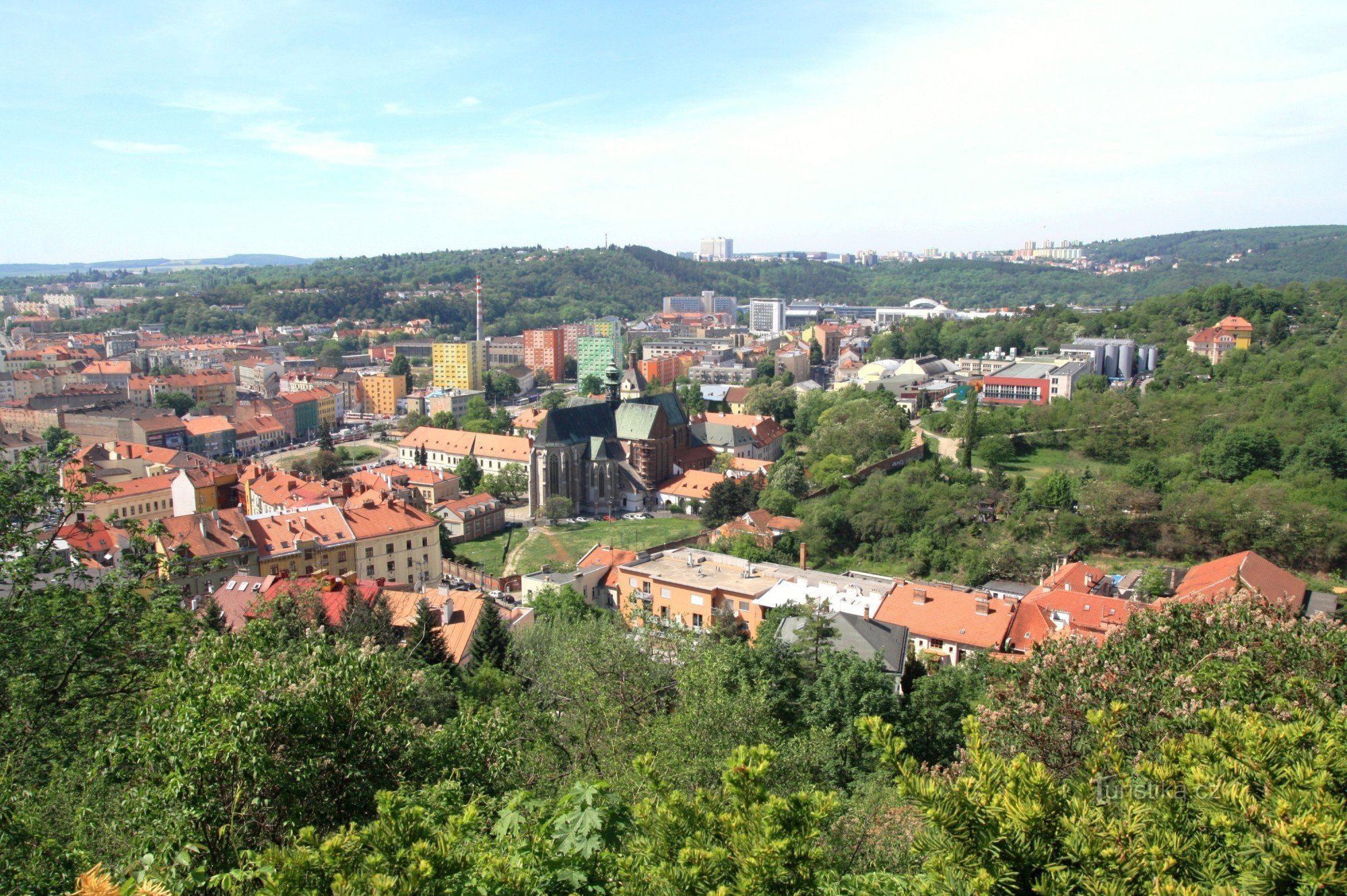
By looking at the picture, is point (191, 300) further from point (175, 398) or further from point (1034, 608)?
point (1034, 608)

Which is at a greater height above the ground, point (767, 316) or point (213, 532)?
point (767, 316)

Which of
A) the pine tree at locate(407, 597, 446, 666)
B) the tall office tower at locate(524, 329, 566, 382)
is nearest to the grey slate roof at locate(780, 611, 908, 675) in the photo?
the pine tree at locate(407, 597, 446, 666)

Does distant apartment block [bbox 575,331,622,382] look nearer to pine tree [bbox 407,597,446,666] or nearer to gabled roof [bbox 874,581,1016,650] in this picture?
gabled roof [bbox 874,581,1016,650]

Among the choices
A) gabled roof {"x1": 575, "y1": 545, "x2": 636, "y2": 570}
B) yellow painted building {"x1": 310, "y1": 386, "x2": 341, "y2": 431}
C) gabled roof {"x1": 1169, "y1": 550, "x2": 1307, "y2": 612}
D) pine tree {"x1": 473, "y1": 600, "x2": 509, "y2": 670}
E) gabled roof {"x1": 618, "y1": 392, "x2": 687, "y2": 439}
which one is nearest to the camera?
pine tree {"x1": 473, "y1": 600, "x2": 509, "y2": 670}

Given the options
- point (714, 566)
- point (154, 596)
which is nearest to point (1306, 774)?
point (154, 596)

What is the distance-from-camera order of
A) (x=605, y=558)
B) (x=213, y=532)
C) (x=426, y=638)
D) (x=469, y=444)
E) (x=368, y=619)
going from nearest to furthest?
(x=368, y=619), (x=426, y=638), (x=213, y=532), (x=605, y=558), (x=469, y=444)

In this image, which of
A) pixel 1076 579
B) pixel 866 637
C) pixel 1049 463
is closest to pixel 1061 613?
pixel 1076 579

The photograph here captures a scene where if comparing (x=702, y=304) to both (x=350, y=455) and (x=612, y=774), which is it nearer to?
(x=350, y=455)
